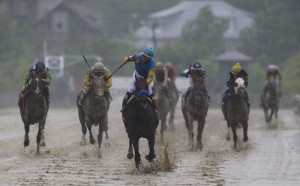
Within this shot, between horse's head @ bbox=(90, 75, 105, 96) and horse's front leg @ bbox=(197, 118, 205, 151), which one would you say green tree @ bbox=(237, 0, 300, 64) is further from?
Answer: horse's head @ bbox=(90, 75, 105, 96)

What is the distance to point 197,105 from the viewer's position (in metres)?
23.3

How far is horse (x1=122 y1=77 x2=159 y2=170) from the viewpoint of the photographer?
1727 centimetres

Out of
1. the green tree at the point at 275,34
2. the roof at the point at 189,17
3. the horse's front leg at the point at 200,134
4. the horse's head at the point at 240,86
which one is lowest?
the horse's front leg at the point at 200,134

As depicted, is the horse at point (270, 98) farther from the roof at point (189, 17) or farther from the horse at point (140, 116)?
the roof at point (189, 17)

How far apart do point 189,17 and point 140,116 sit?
9465cm

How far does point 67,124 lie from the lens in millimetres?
35219

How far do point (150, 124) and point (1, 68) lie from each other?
55208 millimetres

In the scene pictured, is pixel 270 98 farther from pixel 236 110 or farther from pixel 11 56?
pixel 11 56

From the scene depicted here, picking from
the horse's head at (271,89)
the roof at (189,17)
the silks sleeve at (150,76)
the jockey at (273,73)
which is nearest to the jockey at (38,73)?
the silks sleeve at (150,76)

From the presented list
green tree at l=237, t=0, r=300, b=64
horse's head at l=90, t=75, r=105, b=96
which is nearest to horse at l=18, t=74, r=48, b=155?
horse's head at l=90, t=75, r=105, b=96

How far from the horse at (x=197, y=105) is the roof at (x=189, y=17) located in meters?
82.7

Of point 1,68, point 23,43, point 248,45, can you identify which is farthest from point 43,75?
point 248,45

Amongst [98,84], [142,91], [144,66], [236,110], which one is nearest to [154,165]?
[142,91]

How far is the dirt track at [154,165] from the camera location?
51.9 feet
